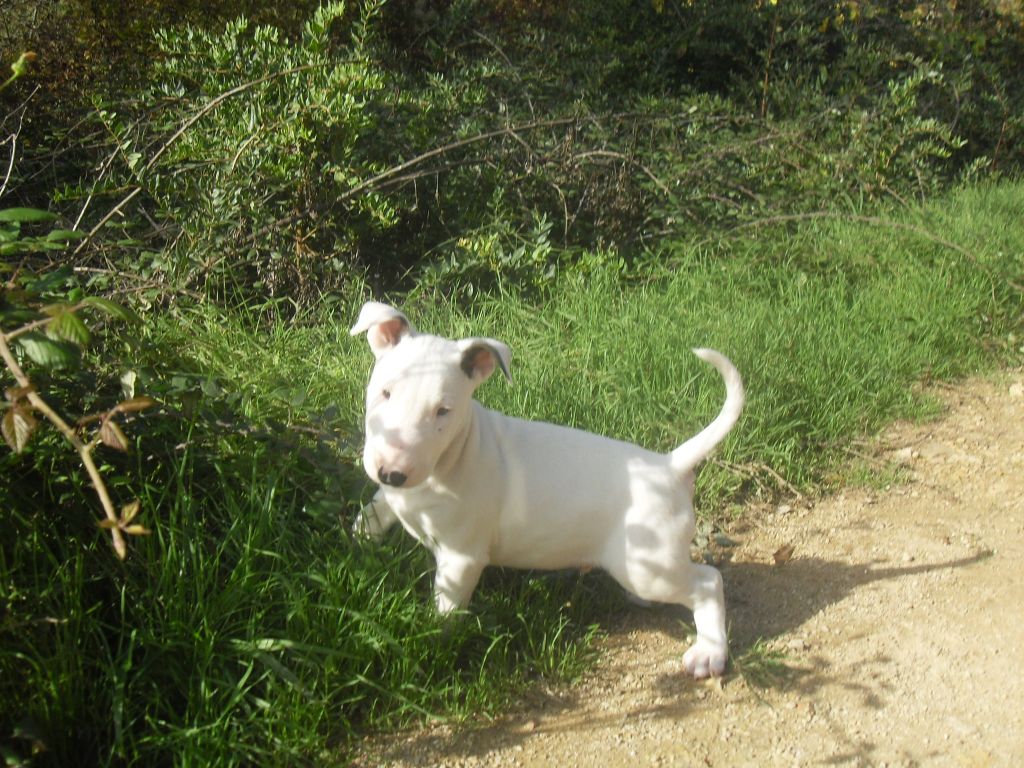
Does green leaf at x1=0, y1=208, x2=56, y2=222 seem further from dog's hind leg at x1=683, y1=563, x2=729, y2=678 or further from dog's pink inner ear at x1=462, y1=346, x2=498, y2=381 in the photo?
dog's hind leg at x1=683, y1=563, x2=729, y2=678

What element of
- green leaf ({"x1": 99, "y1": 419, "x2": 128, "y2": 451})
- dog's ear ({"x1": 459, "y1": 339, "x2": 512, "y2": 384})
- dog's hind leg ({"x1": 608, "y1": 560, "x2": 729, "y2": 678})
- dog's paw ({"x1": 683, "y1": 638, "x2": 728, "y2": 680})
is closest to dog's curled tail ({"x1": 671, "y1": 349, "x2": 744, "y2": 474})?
dog's hind leg ({"x1": 608, "y1": 560, "x2": 729, "y2": 678})

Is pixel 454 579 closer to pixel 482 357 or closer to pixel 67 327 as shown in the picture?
pixel 482 357

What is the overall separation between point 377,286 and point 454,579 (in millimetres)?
2926

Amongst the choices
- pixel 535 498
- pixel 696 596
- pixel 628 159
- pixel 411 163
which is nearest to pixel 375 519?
pixel 535 498

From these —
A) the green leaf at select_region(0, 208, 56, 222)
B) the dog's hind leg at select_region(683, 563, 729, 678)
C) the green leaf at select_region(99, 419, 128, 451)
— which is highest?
the green leaf at select_region(0, 208, 56, 222)

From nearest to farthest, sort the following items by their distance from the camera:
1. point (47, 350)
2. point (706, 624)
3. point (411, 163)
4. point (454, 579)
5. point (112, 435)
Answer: point (112, 435) → point (47, 350) → point (454, 579) → point (706, 624) → point (411, 163)

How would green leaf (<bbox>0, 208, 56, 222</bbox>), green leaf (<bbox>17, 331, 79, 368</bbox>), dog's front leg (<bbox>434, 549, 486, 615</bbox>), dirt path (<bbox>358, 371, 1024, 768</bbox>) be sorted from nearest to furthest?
green leaf (<bbox>17, 331, 79, 368</bbox>) < green leaf (<bbox>0, 208, 56, 222</bbox>) < dirt path (<bbox>358, 371, 1024, 768</bbox>) < dog's front leg (<bbox>434, 549, 486, 615</bbox>)

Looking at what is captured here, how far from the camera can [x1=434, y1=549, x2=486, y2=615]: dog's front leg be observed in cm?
308

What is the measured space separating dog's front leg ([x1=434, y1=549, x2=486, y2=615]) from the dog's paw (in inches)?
28.9

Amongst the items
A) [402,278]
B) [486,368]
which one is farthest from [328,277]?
[486,368]

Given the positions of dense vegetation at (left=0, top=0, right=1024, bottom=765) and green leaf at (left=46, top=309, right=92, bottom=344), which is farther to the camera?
dense vegetation at (left=0, top=0, right=1024, bottom=765)

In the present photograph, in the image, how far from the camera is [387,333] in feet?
9.99

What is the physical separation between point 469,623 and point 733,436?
179cm

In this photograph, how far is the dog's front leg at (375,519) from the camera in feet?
10.8
